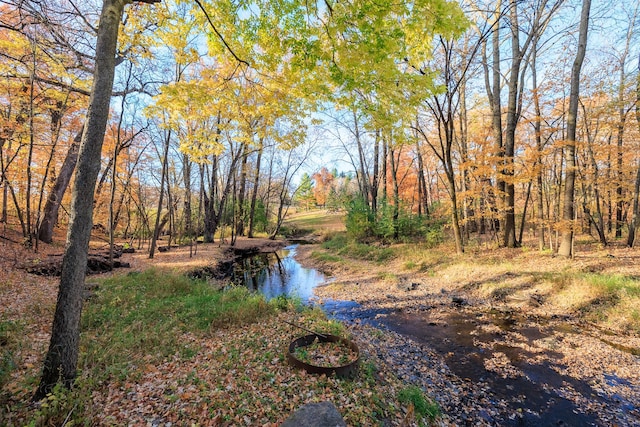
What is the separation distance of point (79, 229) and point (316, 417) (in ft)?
10.8

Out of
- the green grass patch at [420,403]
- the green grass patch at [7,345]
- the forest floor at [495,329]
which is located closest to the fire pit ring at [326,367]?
the forest floor at [495,329]

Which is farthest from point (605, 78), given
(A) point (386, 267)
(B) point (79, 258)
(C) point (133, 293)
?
(C) point (133, 293)

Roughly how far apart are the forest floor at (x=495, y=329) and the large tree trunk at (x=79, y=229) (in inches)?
28.3

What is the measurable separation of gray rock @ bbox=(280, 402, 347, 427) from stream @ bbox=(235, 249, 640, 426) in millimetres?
2281

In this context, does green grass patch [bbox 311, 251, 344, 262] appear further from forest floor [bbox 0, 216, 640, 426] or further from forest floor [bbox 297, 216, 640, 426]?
forest floor [bbox 0, 216, 640, 426]

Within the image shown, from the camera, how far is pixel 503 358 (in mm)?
5348

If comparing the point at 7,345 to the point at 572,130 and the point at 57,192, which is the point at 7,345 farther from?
the point at 572,130

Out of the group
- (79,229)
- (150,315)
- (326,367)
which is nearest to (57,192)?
(150,315)

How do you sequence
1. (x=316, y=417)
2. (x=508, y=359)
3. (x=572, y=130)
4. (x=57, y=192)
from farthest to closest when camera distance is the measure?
1. (x=57, y=192)
2. (x=572, y=130)
3. (x=508, y=359)
4. (x=316, y=417)

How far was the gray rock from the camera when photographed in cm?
272

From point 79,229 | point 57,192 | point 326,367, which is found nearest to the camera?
point 79,229

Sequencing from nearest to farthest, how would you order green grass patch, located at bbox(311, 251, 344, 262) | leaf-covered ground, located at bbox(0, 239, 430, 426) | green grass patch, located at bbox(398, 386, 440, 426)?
leaf-covered ground, located at bbox(0, 239, 430, 426) → green grass patch, located at bbox(398, 386, 440, 426) → green grass patch, located at bbox(311, 251, 344, 262)

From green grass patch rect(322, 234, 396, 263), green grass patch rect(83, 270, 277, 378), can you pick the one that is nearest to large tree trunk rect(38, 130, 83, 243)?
green grass patch rect(83, 270, 277, 378)

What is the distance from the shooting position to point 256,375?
4.06m
